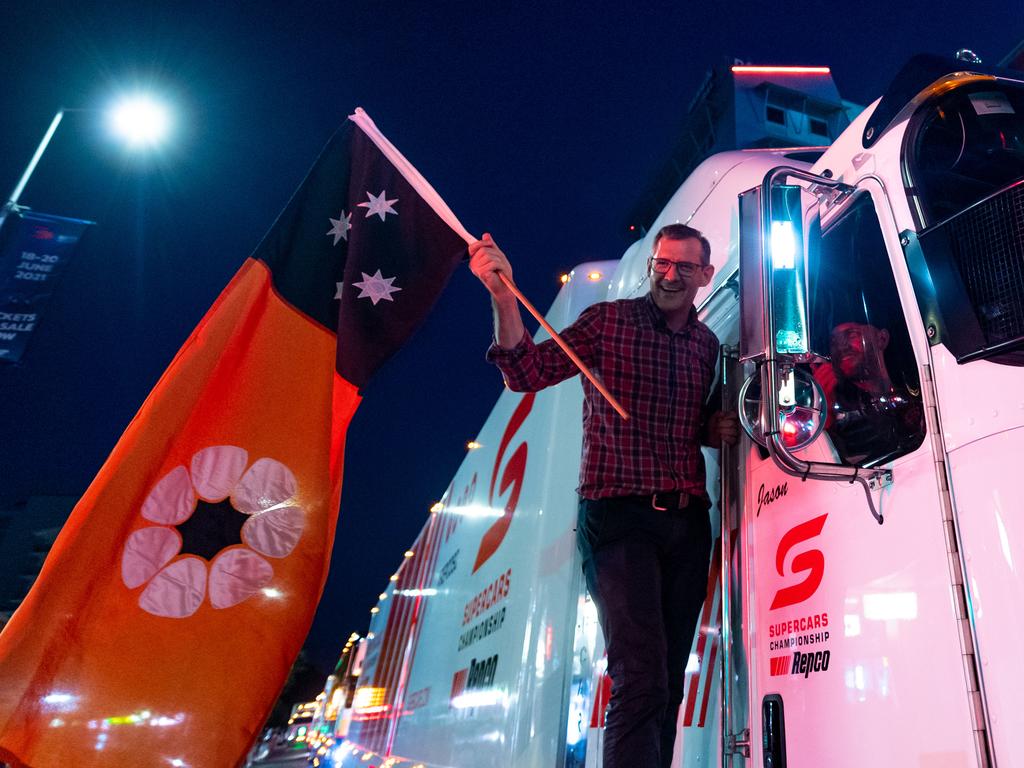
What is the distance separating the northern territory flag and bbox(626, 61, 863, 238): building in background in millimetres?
23393

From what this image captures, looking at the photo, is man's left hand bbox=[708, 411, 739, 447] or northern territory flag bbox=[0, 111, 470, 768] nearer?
northern territory flag bbox=[0, 111, 470, 768]

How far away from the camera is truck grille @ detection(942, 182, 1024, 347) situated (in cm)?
154

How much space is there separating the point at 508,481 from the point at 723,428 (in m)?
2.31

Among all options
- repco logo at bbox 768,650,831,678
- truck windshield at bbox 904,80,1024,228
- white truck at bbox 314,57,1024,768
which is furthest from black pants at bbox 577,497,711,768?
truck windshield at bbox 904,80,1024,228

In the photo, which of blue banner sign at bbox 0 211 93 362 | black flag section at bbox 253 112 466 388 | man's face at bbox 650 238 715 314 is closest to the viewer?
man's face at bbox 650 238 715 314

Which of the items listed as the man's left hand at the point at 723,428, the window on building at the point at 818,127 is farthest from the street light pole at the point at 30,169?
the window on building at the point at 818,127

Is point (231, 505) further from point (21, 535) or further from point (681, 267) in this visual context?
point (21, 535)

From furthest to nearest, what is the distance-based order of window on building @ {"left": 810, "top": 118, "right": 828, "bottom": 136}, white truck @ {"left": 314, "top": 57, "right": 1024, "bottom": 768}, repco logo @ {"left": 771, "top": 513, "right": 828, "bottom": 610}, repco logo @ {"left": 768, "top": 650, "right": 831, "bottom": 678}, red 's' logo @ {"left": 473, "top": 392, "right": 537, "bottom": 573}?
window on building @ {"left": 810, "top": 118, "right": 828, "bottom": 136}, red 's' logo @ {"left": 473, "top": 392, "right": 537, "bottom": 573}, repco logo @ {"left": 771, "top": 513, "right": 828, "bottom": 610}, repco logo @ {"left": 768, "top": 650, "right": 831, "bottom": 678}, white truck @ {"left": 314, "top": 57, "right": 1024, "bottom": 768}

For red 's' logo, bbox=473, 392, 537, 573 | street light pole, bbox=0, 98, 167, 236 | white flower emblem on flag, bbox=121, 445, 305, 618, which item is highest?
street light pole, bbox=0, 98, 167, 236

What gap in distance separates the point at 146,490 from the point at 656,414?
1.76 metres

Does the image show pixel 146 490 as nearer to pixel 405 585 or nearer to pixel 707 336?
pixel 707 336

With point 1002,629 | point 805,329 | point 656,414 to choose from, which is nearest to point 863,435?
→ point 805,329

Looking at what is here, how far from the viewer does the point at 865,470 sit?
180 cm

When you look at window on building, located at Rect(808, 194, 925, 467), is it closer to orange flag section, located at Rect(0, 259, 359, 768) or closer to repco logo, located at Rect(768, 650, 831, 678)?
repco logo, located at Rect(768, 650, 831, 678)
